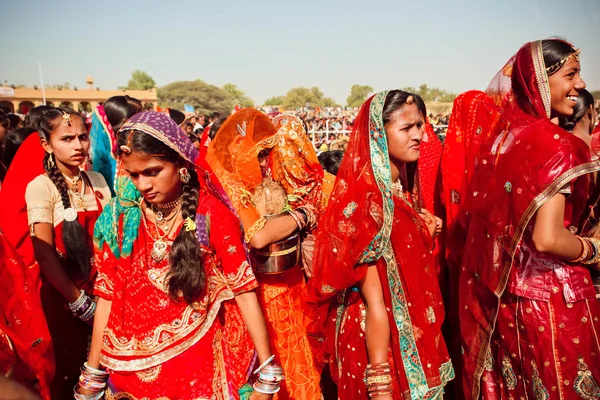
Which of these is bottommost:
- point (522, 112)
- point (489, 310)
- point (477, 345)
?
point (477, 345)

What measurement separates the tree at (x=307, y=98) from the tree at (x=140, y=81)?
88.6ft

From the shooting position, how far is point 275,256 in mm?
2676

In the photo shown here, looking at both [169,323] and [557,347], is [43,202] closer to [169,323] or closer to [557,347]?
[169,323]

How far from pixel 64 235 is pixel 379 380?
222cm

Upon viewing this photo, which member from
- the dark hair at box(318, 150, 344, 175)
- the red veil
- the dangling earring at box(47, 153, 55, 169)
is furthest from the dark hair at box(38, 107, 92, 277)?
the dark hair at box(318, 150, 344, 175)

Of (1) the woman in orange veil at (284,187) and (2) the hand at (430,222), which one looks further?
(1) the woman in orange veil at (284,187)

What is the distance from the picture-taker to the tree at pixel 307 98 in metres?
71.4

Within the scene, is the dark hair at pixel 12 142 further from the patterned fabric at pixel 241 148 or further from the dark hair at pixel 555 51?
the dark hair at pixel 555 51

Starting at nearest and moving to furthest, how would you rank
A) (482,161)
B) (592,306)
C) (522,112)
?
(592,306), (522,112), (482,161)

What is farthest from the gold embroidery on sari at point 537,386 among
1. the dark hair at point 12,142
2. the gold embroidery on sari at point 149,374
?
the dark hair at point 12,142

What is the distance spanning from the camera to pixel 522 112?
2.38 m

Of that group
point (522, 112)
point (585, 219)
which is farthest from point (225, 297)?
point (585, 219)

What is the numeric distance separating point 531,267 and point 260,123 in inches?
74.7

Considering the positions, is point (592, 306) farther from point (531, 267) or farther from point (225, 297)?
point (225, 297)
